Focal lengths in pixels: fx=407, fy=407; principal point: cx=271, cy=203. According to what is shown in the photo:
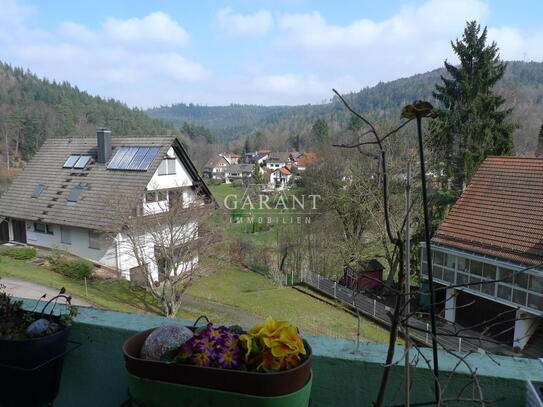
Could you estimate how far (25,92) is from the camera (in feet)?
189

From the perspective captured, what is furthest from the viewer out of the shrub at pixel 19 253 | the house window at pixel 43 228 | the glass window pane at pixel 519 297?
the house window at pixel 43 228

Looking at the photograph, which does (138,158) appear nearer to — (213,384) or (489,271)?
(489,271)

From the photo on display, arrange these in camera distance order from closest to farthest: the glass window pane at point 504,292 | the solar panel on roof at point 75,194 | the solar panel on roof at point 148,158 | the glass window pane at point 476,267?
1. the glass window pane at point 504,292
2. the glass window pane at point 476,267
3. the solar panel on roof at point 148,158
4. the solar panel on roof at point 75,194

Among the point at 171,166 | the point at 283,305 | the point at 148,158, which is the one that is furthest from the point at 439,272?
the point at 148,158

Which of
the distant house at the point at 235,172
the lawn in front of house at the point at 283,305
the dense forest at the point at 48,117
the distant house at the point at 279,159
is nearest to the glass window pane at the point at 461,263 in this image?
the lawn in front of house at the point at 283,305

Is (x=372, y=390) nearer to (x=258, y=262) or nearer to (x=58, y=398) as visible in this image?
(x=58, y=398)

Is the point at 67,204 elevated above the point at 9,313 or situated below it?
below

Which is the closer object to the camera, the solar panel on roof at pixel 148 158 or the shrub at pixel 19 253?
the shrub at pixel 19 253

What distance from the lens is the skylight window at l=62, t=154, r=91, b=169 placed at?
14867 mm

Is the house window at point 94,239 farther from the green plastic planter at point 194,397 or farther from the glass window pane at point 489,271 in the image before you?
the green plastic planter at point 194,397

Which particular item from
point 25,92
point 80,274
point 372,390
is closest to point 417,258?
point 80,274

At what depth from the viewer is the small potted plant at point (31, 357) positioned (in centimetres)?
121

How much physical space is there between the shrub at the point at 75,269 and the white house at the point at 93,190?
3.05 feet

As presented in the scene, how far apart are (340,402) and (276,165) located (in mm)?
58962
